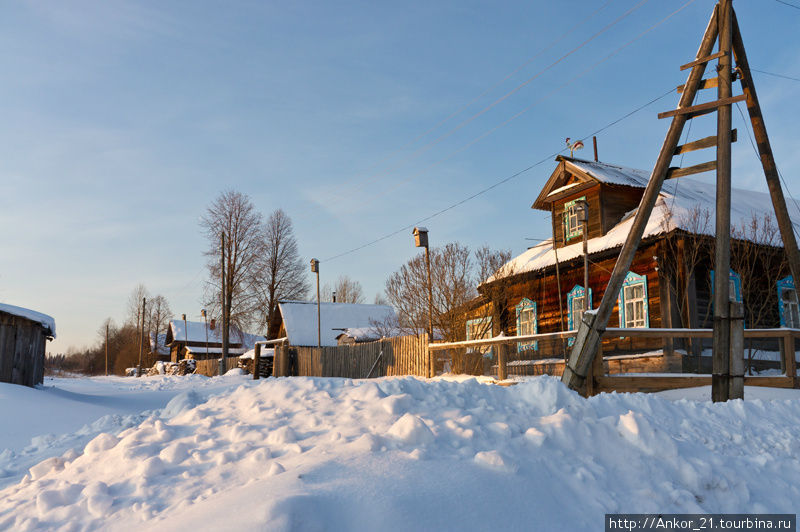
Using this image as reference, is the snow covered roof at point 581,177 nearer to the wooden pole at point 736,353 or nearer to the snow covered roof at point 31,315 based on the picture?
the wooden pole at point 736,353

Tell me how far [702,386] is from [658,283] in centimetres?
678

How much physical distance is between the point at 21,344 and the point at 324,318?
74.3ft

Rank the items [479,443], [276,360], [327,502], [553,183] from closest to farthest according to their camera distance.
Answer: [327,502] → [479,443] → [553,183] → [276,360]

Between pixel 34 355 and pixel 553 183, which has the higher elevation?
pixel 553 183

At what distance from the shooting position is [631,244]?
776 cm

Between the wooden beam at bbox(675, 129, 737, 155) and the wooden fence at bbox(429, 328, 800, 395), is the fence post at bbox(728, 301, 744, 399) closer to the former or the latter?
the wooden fence at bbox(429, 328, 800, 395)

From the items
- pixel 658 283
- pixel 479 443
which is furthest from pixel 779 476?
pixel 658 283

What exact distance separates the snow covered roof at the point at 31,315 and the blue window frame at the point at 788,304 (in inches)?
840

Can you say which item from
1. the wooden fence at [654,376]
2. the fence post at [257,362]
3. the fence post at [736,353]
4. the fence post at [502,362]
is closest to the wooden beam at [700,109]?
the fence post at [736,353]

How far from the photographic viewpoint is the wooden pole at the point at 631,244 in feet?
24.7

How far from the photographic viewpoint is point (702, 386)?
355 inches

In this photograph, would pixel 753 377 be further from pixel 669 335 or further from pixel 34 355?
pixel 34 355

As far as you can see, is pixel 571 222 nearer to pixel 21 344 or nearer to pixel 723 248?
pixel 723 248

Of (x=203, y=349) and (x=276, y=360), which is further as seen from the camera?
(x=203, y=349)
